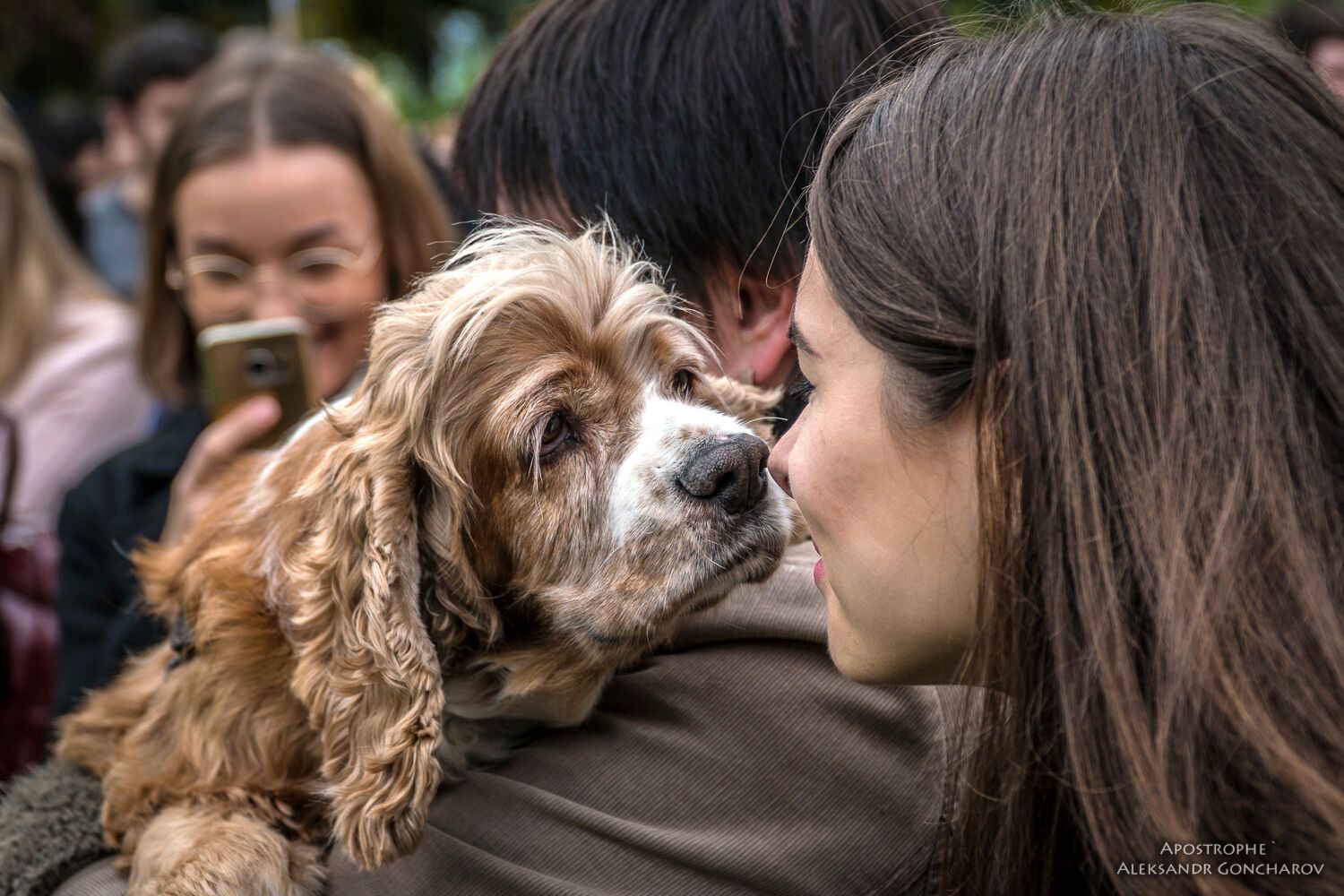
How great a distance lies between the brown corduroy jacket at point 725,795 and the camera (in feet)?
7.20

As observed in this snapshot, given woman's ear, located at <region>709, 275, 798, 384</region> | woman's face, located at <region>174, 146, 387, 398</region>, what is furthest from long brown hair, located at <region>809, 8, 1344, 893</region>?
woman's face, located at <region>174, 146, 387, 398</region>

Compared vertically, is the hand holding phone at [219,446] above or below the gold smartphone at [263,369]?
below

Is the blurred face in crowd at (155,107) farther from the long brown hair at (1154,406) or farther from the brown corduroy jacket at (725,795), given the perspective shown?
the long brown hair at (1154,406)

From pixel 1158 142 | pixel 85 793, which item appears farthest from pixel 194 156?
pixel 1158 142

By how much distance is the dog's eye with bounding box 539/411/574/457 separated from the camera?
259cm

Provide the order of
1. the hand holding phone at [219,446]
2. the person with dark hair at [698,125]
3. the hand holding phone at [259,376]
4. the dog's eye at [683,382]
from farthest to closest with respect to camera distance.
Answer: the hand holding phone at [259,376] < the hand holding phone at [219,446] < the dog's eye at [683,382] < the person with dark hair at [698,125]

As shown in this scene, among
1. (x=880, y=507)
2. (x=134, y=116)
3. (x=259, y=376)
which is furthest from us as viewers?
(x=134, y=116)

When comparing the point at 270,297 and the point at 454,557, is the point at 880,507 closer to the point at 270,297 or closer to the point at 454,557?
the point at 454,557

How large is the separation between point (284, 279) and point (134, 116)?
17.7 ft

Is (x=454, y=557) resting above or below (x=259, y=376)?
A: below

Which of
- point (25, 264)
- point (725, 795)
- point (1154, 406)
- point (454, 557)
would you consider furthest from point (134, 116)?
point (1154, 406)

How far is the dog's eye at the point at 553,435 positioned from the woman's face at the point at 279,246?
6.24ft

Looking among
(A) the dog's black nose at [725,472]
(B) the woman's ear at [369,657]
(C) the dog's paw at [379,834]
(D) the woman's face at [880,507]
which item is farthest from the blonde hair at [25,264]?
(D) the woman's face at [880,507]

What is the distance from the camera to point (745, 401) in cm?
294
